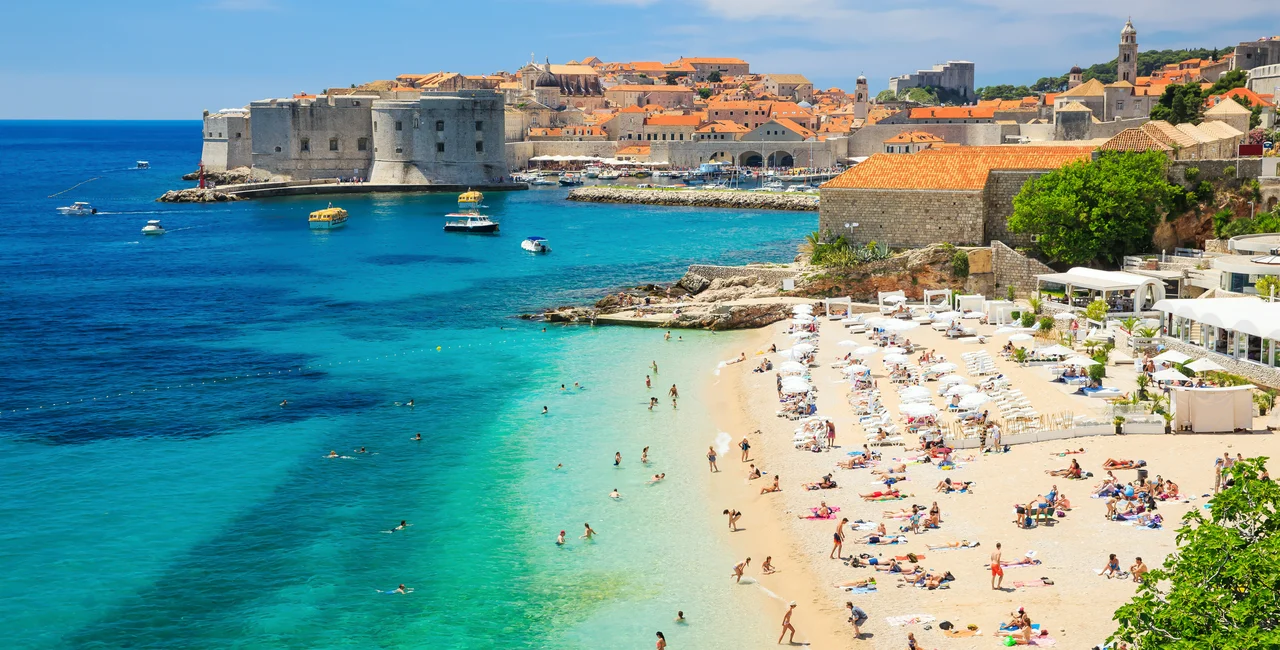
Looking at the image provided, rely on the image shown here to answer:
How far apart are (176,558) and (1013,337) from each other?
631 inches

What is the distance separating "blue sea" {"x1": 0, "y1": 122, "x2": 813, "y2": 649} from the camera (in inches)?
586

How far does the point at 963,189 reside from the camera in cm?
3073

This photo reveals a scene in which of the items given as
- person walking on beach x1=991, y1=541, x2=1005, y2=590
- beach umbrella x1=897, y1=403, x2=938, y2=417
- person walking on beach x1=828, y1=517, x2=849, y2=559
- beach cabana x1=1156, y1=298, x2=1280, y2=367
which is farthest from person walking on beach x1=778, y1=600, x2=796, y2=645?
beach cabana x1=1156, y1=298, x2=1280, y2=367

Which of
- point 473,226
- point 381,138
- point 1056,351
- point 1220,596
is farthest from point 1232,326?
point 381,138

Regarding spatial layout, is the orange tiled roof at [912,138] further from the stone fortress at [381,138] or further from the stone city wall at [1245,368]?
the stone city wall at [1245,368]

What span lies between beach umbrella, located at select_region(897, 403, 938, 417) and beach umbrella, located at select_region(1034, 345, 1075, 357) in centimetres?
386

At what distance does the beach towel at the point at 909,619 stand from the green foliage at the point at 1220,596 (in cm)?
328

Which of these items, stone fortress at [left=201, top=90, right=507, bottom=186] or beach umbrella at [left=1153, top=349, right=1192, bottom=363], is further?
stone fortress at [left=201, top=90, right=507, bottom=186]

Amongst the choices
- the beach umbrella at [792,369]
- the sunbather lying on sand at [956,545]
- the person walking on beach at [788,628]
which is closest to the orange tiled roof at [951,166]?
the beach umbrella at [792,369]

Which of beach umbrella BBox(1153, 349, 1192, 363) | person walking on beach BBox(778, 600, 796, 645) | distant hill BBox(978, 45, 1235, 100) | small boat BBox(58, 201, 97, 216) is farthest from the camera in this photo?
distant hill BBox(978, 45, 1235, 100)

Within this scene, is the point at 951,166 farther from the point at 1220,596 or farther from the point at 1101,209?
the point at 1220,596

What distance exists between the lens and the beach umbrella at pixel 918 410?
65.0ft

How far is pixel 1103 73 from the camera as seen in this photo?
5310 inches

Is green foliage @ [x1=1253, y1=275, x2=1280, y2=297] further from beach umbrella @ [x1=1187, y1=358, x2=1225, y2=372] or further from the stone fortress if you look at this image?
the stone fortress
